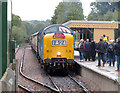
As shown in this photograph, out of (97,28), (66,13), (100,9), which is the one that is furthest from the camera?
(100,9)

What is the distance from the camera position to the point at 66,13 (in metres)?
49.7

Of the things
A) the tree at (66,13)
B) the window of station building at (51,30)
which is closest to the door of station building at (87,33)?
the window of station building at (51,30)

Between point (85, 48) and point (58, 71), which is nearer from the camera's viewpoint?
point (58, 71)

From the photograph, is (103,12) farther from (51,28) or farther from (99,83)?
→ (99,83)

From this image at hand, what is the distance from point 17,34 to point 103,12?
2663 centimetres

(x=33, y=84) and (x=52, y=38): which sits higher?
(x=52, y=38)

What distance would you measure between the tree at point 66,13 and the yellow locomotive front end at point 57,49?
35468mm

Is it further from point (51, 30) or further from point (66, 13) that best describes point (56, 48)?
point (66, 13)

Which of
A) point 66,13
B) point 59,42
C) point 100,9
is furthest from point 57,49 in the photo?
point 100,9

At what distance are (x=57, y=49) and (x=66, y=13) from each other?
37215 millimetres

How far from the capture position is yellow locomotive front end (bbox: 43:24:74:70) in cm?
1310

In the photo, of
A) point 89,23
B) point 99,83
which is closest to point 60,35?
point 99,83

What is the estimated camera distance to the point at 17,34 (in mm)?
51844

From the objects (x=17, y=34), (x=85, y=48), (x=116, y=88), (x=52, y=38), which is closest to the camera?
(x=116, y=88)
